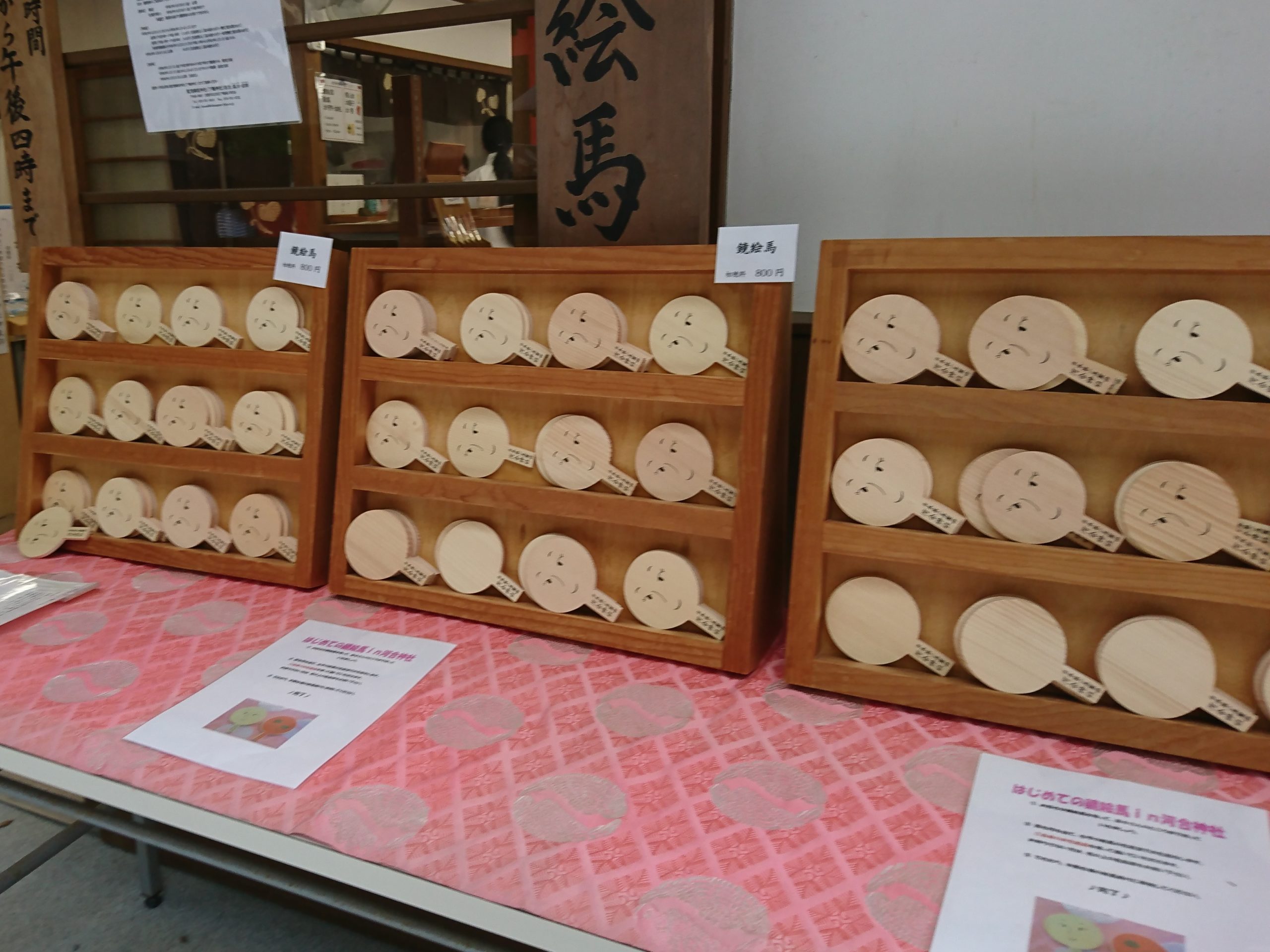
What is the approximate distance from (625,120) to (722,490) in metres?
0.54

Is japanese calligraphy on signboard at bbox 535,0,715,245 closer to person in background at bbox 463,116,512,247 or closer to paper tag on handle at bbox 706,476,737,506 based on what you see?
person in background at bbox 463,116,512,247

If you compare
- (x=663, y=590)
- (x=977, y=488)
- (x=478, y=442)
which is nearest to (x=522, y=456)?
(x=478, y=442)

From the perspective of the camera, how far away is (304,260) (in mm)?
1276

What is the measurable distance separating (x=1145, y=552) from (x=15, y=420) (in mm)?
4105

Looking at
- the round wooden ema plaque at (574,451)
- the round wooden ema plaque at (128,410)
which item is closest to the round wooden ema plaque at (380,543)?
the round wooden ema plaque at (574,451)

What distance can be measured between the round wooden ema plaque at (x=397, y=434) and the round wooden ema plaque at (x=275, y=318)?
0.21 metres

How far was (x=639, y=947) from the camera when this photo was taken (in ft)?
2.24

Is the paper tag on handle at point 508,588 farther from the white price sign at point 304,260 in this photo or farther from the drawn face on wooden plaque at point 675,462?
the white price sign at point 304,260

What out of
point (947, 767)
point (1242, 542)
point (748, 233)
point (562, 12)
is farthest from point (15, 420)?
point (1242, 542)

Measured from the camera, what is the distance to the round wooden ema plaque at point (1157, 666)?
88 centimetres

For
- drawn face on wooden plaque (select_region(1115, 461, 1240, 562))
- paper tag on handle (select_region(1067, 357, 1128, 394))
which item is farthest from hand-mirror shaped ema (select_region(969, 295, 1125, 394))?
drawn face on wooden plaque (select_region(1115, 461, 1240, 562))

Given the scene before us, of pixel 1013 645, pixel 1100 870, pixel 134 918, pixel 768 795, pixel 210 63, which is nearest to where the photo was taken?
pixel 1100 870

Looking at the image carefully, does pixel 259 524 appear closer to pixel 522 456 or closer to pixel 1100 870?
pixel 522 456

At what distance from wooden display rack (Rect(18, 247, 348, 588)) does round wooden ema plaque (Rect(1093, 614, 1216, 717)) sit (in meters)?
1.11
